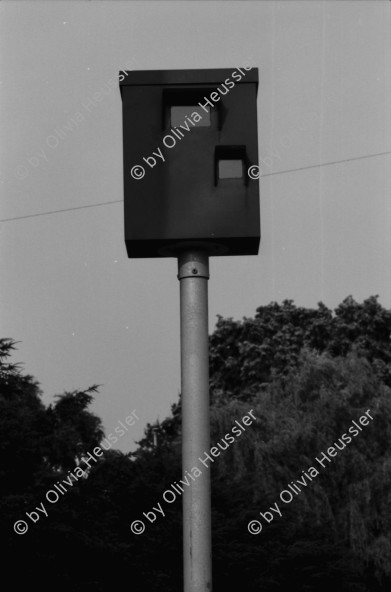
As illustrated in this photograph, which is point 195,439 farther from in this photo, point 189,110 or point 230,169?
point 189,110

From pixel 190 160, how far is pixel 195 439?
1.07 meters

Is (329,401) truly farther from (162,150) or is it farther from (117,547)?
(162,150)

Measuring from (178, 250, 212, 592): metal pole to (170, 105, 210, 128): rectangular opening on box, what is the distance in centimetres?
50

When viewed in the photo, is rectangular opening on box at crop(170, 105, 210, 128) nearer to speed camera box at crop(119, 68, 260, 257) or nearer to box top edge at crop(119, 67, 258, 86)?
speed camera box at crop(119, 68, 260, 257)

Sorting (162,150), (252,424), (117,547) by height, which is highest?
(252,424)

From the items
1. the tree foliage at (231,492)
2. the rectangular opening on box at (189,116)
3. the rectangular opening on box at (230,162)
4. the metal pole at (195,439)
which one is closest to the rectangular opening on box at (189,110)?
the rectangular opening on box at (189,116)

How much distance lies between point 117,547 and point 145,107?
1105 centimetres

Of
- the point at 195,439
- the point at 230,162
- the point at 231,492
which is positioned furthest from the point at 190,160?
the point at 231,492

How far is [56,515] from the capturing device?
1377 centimetres

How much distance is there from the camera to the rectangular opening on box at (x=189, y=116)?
4129mm

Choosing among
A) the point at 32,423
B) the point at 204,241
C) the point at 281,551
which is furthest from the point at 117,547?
the point at 204,241

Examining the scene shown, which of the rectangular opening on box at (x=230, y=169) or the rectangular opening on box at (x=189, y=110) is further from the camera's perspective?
the rectangular opening on box at (x=189, y=110)

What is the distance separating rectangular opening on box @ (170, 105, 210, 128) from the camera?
4129 mm

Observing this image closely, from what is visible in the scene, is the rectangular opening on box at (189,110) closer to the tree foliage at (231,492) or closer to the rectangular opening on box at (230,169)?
the rectangular opening on box at (230,169)
